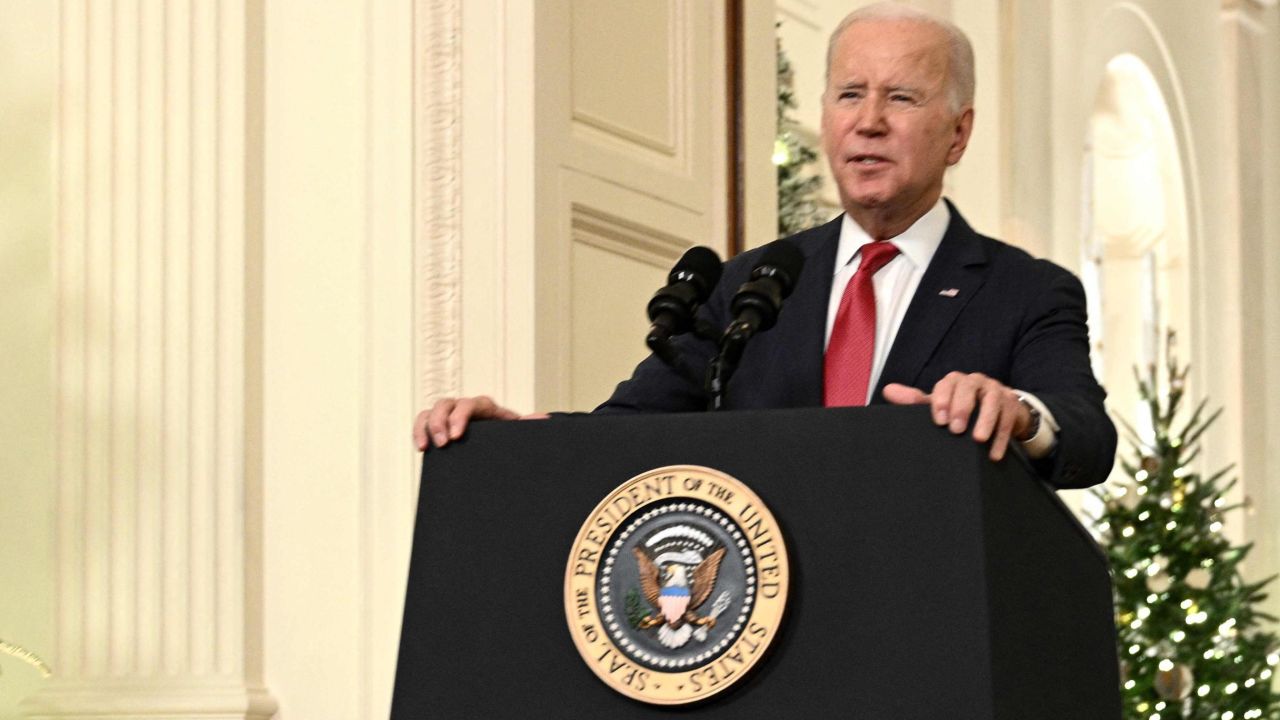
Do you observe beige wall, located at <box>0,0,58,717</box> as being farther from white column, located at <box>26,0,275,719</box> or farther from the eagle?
the eagle

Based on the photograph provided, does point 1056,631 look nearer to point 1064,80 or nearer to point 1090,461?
point 1090,461

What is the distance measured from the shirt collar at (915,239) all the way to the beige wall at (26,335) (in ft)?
6.64

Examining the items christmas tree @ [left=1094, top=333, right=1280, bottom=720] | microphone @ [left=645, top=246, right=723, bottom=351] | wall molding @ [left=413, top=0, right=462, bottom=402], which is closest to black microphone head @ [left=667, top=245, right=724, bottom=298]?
microphone @ [left=645, top=246, right=723, bottom=351]

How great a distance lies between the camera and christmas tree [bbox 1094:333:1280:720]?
25.5 ft

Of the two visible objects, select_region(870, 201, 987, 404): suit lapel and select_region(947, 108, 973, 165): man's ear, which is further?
select_region(947, 108, 973, 165): man's ear

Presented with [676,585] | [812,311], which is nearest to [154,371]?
[812,311]

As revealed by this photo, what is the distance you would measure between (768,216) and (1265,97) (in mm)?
9049

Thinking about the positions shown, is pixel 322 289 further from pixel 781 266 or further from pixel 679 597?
pixel 679 597

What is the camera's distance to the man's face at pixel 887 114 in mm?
2268

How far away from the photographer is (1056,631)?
182 centimetres

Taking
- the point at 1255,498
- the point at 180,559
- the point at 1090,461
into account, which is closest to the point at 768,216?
the point at 180,559

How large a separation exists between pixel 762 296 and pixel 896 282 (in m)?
0.40

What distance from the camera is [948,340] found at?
221cm

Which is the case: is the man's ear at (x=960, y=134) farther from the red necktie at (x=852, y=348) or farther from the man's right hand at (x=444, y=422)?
the man's right hand at (x=444, y=422)
